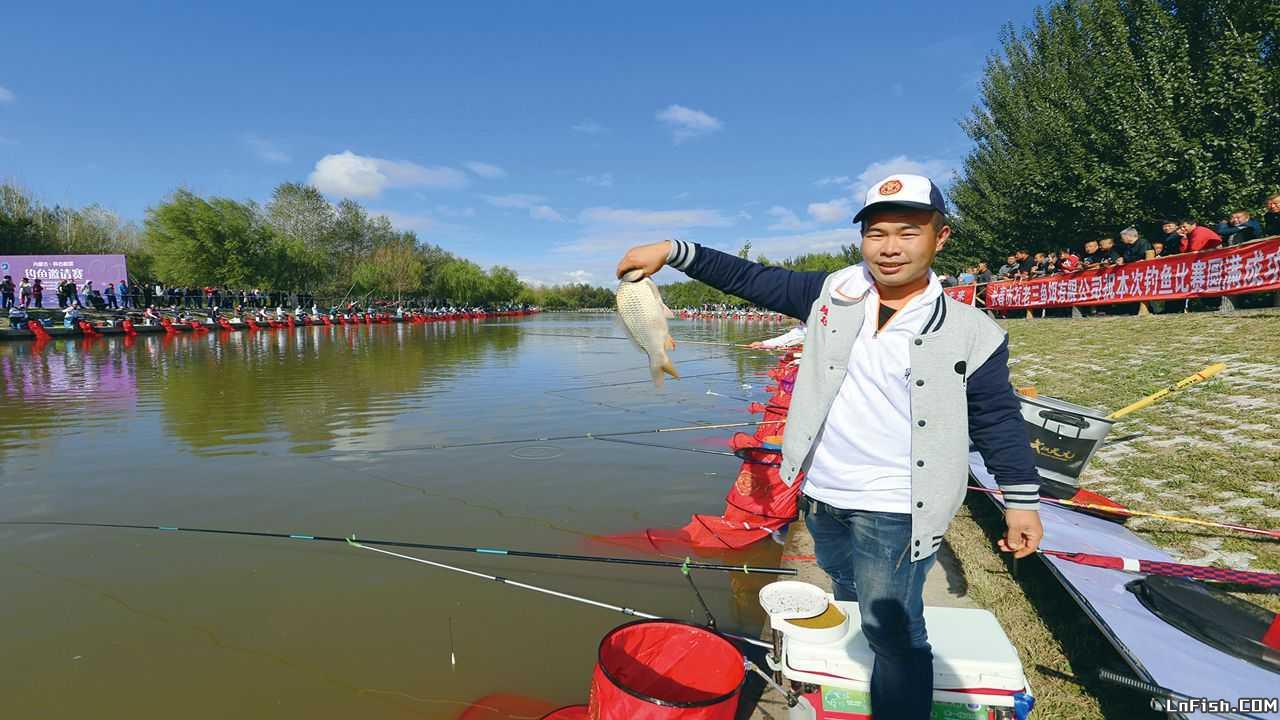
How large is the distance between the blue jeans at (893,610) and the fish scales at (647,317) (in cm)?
94

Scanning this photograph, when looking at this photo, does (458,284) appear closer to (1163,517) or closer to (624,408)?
(624,408)

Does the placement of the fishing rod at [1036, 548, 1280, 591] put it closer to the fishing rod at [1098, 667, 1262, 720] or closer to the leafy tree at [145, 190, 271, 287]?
the fishing rod at [1098, 667, 1262, 720]

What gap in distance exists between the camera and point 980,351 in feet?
6.50

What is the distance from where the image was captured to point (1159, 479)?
5328 mm

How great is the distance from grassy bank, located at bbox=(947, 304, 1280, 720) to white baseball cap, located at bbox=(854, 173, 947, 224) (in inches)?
109

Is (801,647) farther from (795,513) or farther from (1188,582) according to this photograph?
(795,513)

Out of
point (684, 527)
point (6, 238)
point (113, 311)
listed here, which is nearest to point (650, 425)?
point (684, 527)

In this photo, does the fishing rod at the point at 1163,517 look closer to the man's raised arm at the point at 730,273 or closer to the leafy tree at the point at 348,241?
the man's raised arm at the point at 730,273

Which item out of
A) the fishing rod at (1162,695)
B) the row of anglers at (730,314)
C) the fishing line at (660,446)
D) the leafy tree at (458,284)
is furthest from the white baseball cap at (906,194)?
the leafy tree at (458,284)

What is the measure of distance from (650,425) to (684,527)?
17.6 ft

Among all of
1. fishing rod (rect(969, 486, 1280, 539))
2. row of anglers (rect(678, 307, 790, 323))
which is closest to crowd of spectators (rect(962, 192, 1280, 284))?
fishing rod (rect(969, 486, 1280, 539))

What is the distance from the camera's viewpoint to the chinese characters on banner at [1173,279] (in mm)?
10516

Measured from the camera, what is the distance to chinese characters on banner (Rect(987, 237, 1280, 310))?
1052 cm

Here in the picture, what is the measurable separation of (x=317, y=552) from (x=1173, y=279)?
17.1m
